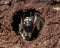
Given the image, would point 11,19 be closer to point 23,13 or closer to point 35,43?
point 23,13

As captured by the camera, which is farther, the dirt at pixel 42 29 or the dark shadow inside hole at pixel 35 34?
the dark shadow inside hole at pixel 35 34

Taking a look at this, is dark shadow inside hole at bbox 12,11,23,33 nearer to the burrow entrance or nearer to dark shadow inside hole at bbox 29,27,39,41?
the burrow entrance

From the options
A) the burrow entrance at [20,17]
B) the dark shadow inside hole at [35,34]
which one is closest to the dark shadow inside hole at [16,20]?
the burrow entrance at [20,17]

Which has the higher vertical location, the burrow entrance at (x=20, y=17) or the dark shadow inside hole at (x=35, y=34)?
the burrow entrance at (x=20, y=17)

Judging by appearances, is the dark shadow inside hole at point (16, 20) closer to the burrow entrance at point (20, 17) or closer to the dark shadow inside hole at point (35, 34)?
the burrow entrance at point (20, 17)

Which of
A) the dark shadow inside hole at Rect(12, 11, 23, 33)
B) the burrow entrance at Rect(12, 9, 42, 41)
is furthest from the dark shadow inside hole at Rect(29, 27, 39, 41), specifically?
the dark shadow inside hole at Rect(12, 11, 23, 33)

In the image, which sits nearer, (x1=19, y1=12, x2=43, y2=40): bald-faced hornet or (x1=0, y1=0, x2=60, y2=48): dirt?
(x1=0, y1=0, x2=60, y2=48): dirt

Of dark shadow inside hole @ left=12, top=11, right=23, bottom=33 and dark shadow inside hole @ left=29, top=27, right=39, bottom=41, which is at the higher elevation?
dark shadow inside hole @ left=12, top=11, right=23, bottom=33
